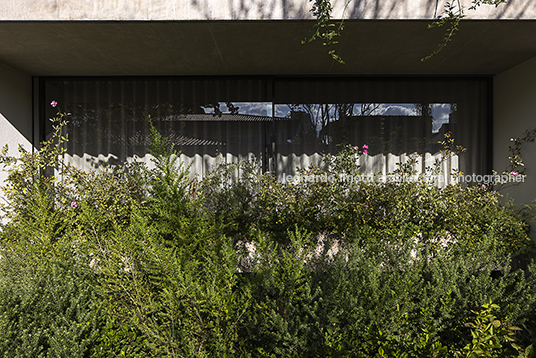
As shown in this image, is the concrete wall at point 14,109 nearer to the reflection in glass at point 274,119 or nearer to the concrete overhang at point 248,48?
the concrete overhang at point 248,48

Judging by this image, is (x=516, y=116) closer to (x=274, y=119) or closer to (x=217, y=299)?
(x=274, y=119)

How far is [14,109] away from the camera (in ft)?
11.0

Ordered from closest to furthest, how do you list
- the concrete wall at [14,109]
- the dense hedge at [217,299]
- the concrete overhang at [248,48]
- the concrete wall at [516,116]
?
the dense hedge at [217,299] → the concrete overhang at [248,48] → the concrete wall at [516,116] → the concrete wall at [14,109]

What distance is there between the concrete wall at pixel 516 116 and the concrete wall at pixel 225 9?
114 centimetres

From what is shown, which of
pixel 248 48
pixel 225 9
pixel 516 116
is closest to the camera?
pixel 225 9

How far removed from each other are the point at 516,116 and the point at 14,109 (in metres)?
5.95

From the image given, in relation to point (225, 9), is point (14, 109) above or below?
below

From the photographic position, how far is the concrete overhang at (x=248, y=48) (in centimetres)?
245

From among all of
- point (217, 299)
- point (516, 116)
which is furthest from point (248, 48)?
point (516, 116)

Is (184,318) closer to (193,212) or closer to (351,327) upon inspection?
(193,212)

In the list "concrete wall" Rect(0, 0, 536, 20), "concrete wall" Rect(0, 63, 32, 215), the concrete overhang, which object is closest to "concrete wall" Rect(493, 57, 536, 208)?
the concrete overhang

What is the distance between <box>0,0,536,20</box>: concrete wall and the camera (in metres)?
2.33

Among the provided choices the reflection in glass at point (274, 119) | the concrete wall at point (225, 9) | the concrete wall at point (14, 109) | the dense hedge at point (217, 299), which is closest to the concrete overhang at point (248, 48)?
the concrete wall at point (225, 9)

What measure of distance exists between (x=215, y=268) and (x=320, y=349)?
770 millimetres
